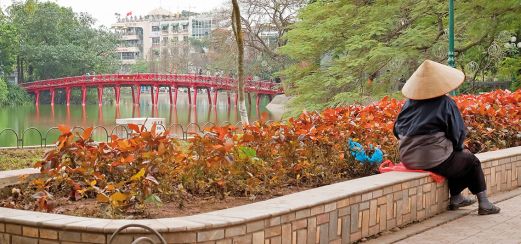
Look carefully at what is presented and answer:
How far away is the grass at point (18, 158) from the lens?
11.4 metres

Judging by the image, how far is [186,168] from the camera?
17.9 feet

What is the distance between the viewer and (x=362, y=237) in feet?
17.3

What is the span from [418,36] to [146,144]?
55.7ft

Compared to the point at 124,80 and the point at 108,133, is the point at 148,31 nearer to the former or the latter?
the point at 124,80

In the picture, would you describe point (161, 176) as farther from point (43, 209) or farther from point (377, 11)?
point (377, 11)

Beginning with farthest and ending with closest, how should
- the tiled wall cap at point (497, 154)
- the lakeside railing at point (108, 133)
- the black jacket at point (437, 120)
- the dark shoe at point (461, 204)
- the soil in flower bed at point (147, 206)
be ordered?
the lakeside railing at point (108, 133), the tiled wall cap at point (497, 154), the dark shoe at point (461, 204), the black jacket at point (437, 120), the soil in flower bed at point (147, 206)

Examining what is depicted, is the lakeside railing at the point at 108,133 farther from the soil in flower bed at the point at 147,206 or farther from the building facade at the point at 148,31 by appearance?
the building facade at the point at 148,31

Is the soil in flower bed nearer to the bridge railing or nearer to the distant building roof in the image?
the bridge railing

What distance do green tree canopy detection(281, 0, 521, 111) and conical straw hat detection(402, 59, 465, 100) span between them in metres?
15.0

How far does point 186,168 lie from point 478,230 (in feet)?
7.49

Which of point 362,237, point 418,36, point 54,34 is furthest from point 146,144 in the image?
point 54,34

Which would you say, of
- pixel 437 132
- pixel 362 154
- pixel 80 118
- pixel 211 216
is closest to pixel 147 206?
pixel 211 216

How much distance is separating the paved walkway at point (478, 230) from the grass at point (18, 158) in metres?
7.29

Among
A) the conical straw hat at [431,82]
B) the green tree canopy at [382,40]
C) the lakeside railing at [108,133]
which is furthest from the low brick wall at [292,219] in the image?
the green tree canopy at [382,40]
